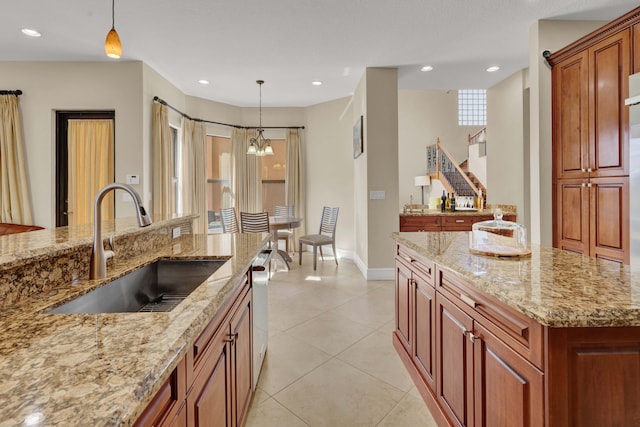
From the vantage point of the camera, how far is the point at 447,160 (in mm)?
8305

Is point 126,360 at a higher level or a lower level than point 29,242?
lower

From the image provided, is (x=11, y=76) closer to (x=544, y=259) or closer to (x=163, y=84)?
(x=163, y=84)

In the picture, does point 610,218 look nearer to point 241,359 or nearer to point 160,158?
point 241,359

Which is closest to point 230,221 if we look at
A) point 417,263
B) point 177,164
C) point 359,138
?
point 177,164

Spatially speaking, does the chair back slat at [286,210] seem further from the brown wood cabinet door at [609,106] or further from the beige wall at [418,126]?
the brown wood cabinet door at [609,106]

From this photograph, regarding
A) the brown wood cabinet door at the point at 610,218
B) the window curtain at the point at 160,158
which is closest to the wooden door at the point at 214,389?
the brown wood cabinet door at the point at 610,218

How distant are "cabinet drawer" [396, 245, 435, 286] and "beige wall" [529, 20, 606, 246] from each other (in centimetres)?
182

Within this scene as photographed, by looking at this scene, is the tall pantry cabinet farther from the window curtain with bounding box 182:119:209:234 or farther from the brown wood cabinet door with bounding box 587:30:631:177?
the window curtain with bounding box 182:119:209:234

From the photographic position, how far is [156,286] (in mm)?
1687

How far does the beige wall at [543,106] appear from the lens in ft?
10.1

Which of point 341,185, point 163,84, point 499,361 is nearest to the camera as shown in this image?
point 499,361

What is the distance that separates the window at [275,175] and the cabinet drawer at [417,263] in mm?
4429

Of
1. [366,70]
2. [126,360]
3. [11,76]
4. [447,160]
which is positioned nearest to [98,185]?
[11,76]

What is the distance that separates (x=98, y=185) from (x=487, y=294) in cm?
453
